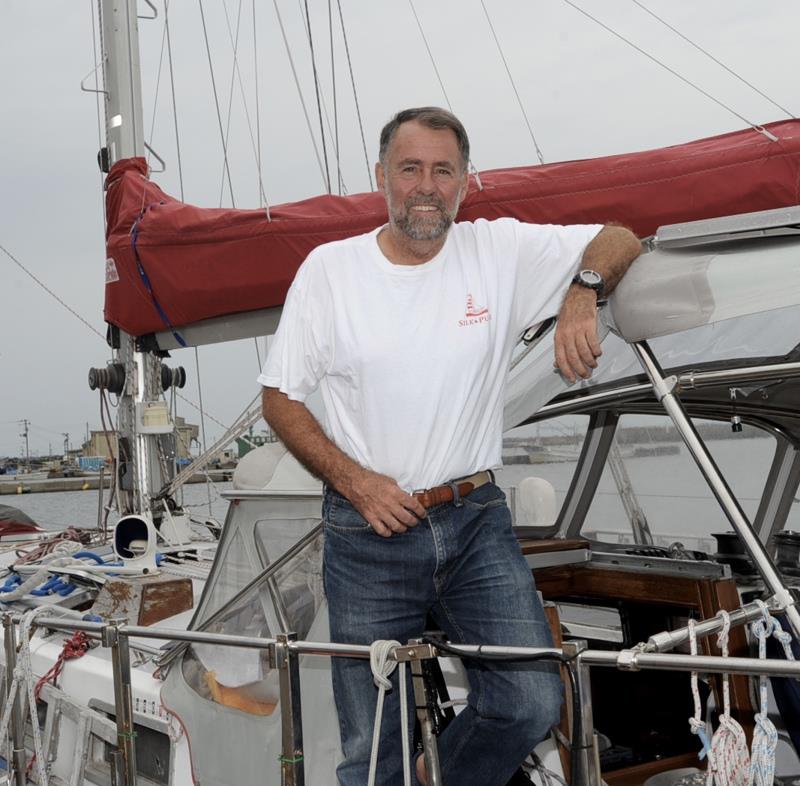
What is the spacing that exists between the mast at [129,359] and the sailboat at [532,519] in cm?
71

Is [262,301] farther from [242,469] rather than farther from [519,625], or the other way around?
[519,625]

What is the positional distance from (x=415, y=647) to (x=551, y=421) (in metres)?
1.80

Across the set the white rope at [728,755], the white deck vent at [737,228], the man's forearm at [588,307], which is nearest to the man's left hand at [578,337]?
the man's forearm at [588,307]

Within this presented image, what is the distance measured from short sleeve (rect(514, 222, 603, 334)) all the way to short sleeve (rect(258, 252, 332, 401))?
0.49m

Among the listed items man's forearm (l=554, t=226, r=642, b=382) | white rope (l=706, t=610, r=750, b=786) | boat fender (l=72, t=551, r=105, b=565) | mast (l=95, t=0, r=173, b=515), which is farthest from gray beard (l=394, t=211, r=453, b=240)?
mast (l=95, t=0, r=173, b=515)

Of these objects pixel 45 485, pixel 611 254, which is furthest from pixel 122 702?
pixel 45 485

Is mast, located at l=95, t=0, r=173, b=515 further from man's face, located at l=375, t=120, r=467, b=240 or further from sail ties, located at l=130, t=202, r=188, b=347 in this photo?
man's face, located at l=375, t=120, r=467, b=240

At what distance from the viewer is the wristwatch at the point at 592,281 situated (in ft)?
8.08

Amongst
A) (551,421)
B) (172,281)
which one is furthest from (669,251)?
(172,281)

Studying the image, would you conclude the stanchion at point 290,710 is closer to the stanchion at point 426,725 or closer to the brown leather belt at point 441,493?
the stanchion at point 426,725

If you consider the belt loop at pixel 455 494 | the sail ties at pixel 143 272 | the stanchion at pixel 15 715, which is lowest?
the stanchion at pixel 15 715

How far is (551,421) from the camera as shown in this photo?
3977mm

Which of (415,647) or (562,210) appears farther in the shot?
(562,210)

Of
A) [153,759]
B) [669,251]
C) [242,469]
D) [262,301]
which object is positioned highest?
[262,301]
